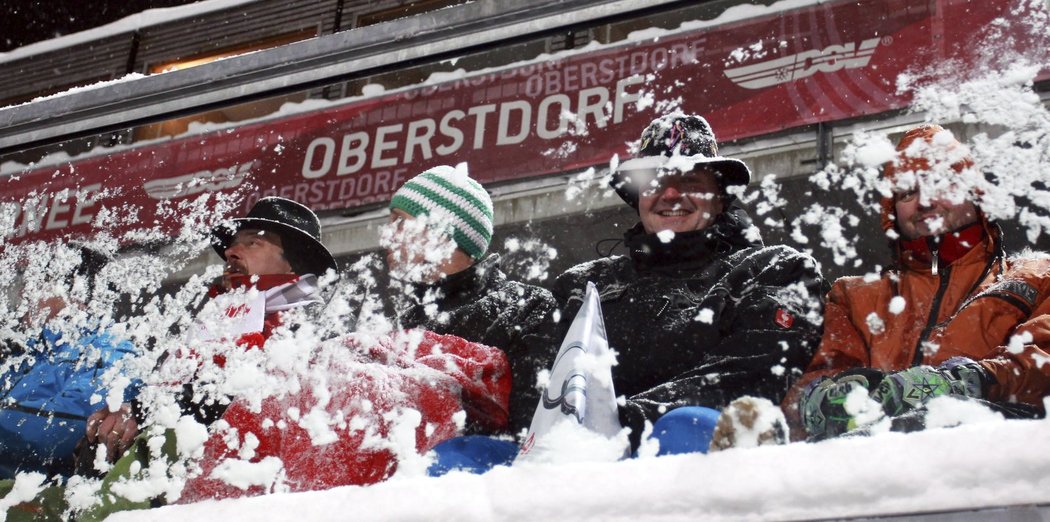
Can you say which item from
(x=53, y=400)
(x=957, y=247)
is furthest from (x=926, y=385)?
(x=53, y=400)

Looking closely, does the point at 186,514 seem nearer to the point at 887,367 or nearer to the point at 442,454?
the point at 442,454

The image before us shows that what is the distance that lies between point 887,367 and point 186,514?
1135 mm

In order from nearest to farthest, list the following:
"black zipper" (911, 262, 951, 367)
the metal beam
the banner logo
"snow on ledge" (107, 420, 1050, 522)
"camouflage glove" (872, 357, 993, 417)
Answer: "snow on ledge" (107, 420, 1050, 522) → "camouflage glove" (872, 357, 993, 417) → "black zipper" (911, 262, 951, 367) → the metal beam → the banner logo

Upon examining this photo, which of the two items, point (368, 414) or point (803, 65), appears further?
point (803, 65)

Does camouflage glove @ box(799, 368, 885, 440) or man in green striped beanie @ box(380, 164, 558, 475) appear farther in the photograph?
man in green striped beanie @ box(380, 164, 558, 475)

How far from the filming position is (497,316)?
1.98 m

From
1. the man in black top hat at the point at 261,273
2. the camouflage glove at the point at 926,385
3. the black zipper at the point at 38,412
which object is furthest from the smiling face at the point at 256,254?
the camouflage glove at the point at 926,385

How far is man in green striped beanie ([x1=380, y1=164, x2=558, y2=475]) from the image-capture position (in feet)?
6.01

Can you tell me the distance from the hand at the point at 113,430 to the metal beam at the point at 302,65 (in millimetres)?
633

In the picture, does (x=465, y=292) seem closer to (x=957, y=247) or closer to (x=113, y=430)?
(x=113, y=430)

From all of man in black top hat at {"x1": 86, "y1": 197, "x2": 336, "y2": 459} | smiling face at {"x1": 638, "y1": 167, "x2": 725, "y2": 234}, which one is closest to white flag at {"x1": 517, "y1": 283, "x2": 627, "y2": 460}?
smiling face at {"x1": 638, "y1": 167, "x2": 725, "y2": 234}

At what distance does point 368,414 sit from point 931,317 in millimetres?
980

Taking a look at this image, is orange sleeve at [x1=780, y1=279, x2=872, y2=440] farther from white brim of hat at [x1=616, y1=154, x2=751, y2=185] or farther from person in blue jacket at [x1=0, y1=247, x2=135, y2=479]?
person in blue jacket at [x1=0, y1=247, x2=135, y2=479]

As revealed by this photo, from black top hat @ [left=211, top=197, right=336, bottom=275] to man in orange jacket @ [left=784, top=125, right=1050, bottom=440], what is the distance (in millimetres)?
1156
